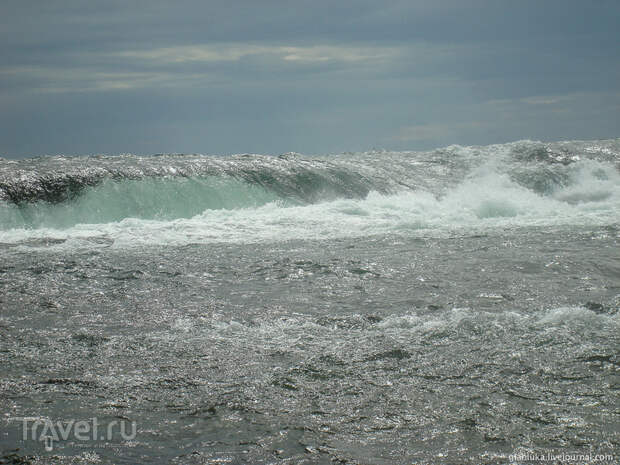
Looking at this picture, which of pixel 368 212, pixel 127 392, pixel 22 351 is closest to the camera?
pixel 127 392

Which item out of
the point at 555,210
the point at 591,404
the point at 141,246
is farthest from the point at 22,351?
the point at 555,210

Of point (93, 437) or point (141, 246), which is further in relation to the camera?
point (141, 246)

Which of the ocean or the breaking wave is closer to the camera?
the ocean

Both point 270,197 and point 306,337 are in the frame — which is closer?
point 306,337

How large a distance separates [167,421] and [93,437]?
42cm

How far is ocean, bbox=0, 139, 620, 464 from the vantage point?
366 cm

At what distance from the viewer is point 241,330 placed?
5.80m

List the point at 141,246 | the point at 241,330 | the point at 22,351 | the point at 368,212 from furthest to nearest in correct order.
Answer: the point at 368,212 → the point at 141,246 → the point at 241,330 → the point at 22,351

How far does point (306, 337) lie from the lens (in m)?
5.55

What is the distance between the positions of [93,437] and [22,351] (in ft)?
6.15

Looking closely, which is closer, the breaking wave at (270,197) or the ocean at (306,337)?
the ocean at (306,337)

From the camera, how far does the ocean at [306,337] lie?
3664 mm

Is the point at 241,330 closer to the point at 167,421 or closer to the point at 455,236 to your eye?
the point at 167,421

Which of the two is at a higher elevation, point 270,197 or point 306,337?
point 270,197
